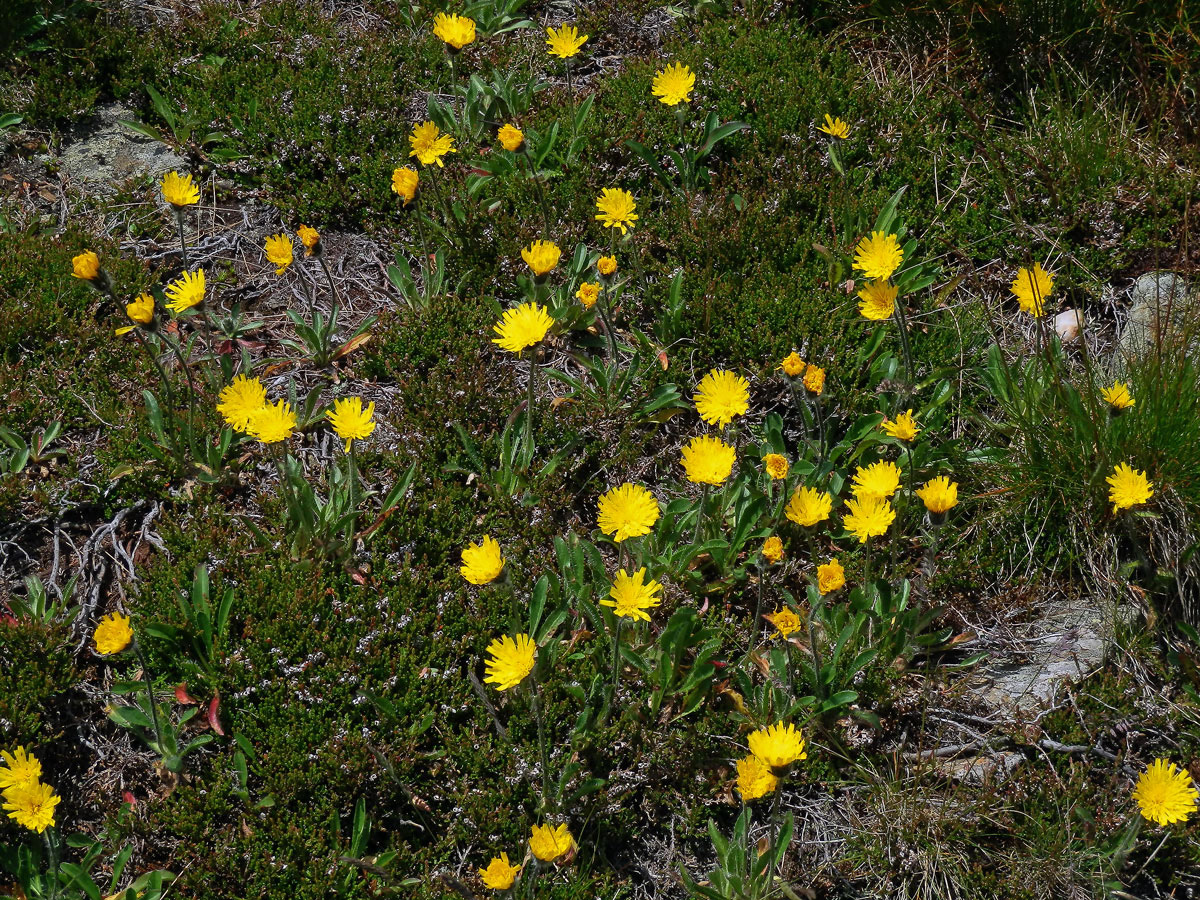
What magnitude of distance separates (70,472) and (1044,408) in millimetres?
3230

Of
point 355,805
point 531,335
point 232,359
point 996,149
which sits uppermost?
point 996,149

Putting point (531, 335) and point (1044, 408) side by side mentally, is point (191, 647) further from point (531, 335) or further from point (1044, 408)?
point (1044, 408)

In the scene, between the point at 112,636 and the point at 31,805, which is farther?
the point at 112,636

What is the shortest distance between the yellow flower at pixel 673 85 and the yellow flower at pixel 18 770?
3.13 metres

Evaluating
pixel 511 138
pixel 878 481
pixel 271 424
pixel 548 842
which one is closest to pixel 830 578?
pixel 878 481

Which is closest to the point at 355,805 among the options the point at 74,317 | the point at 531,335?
the point at 531,335

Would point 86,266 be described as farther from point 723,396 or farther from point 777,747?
point 777,747

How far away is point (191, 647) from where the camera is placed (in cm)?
302

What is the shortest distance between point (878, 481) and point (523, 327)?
1.25 meters

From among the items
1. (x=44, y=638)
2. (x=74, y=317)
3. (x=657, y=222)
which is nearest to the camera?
(x=44, y=638)

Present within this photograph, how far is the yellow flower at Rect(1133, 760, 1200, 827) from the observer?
2553mm

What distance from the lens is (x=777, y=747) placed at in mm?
2498

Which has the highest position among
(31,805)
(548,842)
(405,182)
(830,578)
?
(405,182)

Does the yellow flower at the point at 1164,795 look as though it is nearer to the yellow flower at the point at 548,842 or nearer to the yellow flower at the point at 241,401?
the yellow flower at the point at 548,842
